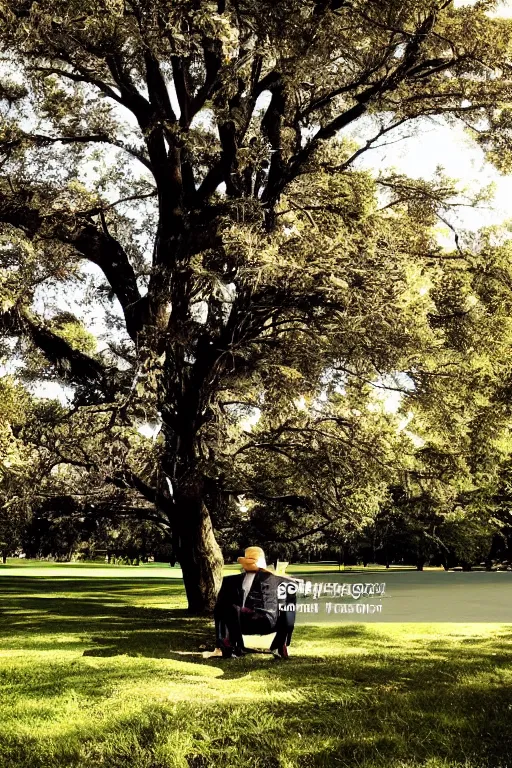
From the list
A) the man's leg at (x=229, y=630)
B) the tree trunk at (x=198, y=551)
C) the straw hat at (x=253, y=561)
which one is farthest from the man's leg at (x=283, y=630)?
the tree trunk at (x=198, y=551)

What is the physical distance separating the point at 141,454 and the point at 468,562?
4122 cm

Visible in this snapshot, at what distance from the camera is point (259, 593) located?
7281mm

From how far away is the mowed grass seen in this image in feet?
17.5

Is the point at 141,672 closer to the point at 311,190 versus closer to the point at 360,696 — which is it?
the point at 360,696

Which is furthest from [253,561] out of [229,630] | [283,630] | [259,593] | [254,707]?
[254,707]

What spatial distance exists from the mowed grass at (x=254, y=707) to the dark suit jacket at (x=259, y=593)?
780 mm

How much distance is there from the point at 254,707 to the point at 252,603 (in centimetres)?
117

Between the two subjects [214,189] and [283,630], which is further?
[214,189]

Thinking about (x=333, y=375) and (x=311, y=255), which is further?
(x=333, y=375)

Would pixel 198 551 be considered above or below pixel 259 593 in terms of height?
above

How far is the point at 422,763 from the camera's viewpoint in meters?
5.18

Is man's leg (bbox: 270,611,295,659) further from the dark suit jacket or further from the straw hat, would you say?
the straw hat

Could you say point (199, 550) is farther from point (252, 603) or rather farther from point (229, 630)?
point (252, 603)

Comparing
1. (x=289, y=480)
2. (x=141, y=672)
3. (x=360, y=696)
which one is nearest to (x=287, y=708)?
(x=360, y=696)
